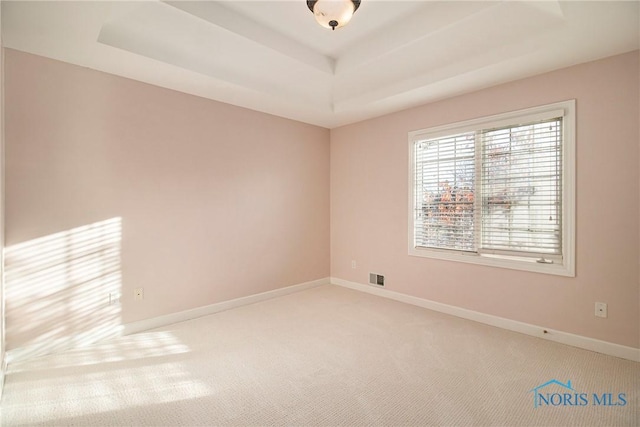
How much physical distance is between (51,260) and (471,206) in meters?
3.99

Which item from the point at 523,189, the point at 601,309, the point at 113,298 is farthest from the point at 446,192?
the point at 113,298

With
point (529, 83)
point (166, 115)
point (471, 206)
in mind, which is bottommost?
point (471, 206)

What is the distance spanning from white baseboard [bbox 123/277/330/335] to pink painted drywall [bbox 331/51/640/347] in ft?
4.53

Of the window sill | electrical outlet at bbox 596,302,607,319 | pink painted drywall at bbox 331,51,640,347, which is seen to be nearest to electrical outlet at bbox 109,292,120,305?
pink painted drywall at bbox 331,51,640,347

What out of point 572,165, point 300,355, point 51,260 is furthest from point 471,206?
point 51,260

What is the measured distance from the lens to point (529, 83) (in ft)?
9.73

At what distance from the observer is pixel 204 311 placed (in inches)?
138

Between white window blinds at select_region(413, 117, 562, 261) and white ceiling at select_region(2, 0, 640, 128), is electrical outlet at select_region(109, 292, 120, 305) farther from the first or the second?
white window blinds at select_region(413, 117, 562, 261)

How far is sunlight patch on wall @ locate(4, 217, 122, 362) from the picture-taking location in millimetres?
2461

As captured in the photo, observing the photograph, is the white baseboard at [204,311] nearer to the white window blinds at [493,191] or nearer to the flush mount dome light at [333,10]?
the white window blinds at [493,191]

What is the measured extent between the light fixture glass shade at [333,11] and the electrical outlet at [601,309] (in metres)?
3.03

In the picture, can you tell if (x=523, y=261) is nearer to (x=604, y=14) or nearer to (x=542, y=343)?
(x=542, y=343)

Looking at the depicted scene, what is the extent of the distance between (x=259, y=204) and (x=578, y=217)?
3304 mm

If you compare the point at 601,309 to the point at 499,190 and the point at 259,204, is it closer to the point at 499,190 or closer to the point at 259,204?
the point at 499,190
